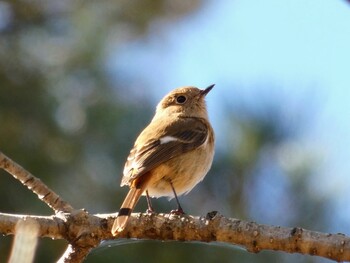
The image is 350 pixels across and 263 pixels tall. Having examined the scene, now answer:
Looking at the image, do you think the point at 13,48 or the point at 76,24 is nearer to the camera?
the point at 13,48

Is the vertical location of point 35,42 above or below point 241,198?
above

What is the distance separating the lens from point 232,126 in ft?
19.9

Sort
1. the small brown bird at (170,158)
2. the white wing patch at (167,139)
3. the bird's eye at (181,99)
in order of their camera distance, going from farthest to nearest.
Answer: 1. the bird's eye at (181,99)
2. the white wing patch at (167,139)
3. the small brown bird at (170,158)

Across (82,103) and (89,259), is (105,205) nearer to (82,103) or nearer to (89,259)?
(89,259)

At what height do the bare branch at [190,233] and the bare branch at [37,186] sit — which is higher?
the bare branch at [37,186]

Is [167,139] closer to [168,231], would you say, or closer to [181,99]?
[181,99]

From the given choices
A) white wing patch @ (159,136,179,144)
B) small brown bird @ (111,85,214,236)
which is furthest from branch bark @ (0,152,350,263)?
white wing patch @ (159,136,179,144)

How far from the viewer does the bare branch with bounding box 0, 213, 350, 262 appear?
2.78 metres

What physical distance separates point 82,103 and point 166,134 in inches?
85.7

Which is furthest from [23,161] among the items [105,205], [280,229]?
[280,229]

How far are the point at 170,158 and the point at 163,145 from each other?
11 centimetres

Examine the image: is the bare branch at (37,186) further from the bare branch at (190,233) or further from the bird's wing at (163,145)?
the bird's wing at (163,145)

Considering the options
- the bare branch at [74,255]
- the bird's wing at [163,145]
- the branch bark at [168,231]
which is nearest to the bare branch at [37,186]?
the branch bark at [168,231]

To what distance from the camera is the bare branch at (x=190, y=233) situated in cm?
278
